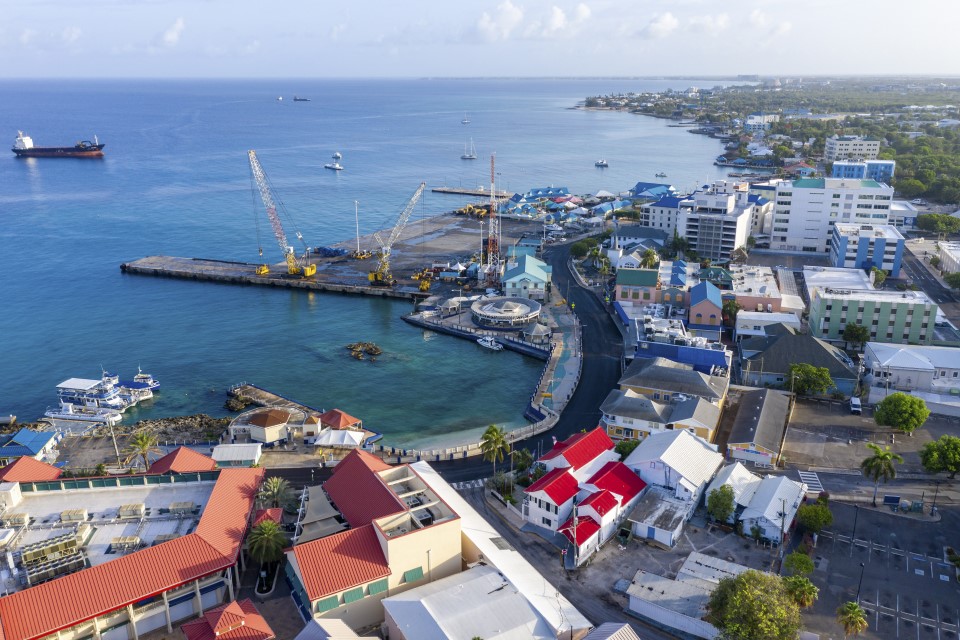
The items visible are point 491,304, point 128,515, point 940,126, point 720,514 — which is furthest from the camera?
point 940,126

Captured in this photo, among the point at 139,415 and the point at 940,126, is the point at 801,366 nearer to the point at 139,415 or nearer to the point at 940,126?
the point at 139,415

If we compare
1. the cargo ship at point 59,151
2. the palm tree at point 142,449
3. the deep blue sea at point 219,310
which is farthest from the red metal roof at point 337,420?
the cargo ship at point 59,151

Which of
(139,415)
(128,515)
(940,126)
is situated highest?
(940,126)

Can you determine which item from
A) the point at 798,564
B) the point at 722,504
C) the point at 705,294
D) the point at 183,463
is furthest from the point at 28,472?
the point at 705,294

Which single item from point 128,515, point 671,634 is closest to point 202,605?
point 128,515

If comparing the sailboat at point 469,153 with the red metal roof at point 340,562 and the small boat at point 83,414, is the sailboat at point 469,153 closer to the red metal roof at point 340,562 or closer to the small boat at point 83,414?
the small boat at point 83,414

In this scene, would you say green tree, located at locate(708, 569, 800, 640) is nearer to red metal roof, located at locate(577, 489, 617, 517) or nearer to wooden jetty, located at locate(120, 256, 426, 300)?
red metal roof, located at locate(577, 489, 617, 517)
